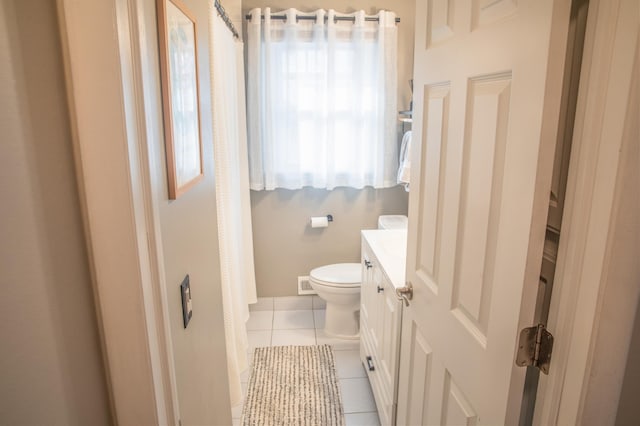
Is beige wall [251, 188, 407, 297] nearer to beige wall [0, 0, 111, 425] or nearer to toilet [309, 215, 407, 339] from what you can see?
toilet [309, 215, 407, 339]

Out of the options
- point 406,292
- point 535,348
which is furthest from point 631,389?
point 406,292

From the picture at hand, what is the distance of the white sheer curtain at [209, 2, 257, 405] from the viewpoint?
6.48 feet

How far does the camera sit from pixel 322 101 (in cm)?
290

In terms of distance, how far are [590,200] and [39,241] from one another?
84 cm

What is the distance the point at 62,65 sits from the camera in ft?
1.99

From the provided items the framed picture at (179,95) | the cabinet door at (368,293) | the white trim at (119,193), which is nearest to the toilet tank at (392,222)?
the cabinet door at (368,293)

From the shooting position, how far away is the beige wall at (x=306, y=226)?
3.14 metres

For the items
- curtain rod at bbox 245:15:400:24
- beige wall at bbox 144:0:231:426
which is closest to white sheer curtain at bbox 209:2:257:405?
curtain rod at bbox 245:15:400:24

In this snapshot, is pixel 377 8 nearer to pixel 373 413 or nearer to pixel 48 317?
pixel 373 413

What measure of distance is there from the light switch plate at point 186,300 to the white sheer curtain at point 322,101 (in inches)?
77.4

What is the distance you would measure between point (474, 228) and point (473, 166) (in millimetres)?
148

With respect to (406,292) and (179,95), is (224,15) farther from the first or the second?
(406,292)

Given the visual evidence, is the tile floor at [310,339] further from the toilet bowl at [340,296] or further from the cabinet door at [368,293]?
the cabinet door at [368,293]

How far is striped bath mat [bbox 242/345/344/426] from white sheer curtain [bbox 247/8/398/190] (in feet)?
3.97
